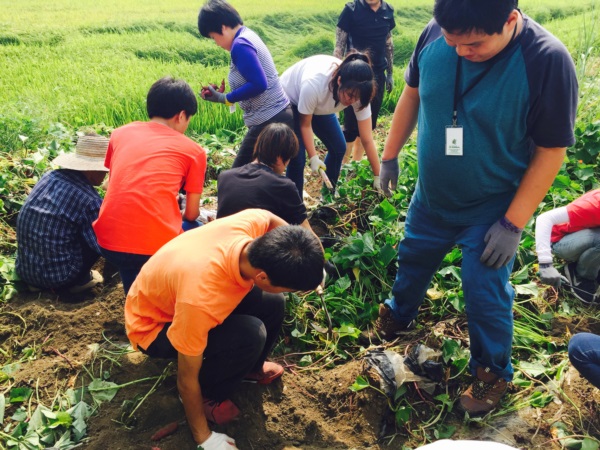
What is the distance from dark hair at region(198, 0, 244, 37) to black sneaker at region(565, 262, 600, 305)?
2516 millimetres

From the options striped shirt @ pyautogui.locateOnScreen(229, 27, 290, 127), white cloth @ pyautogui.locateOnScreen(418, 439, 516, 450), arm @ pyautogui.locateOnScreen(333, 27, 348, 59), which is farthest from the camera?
arm @ pyautogui.locateOnScreen(333, 27, 348, 59)

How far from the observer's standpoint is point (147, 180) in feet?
7.84

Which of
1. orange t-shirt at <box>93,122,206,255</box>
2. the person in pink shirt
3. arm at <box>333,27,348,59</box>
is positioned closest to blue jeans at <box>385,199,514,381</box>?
the person in pink shirt

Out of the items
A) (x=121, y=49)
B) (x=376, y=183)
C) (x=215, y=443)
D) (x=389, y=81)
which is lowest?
(x=215, y=443)

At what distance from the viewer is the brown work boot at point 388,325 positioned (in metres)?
2.58

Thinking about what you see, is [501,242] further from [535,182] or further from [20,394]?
[20,394]

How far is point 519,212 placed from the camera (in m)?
1.82

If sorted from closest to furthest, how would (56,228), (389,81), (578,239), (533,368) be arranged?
(533,368) → (56,228) → (578,239) → (389,81)

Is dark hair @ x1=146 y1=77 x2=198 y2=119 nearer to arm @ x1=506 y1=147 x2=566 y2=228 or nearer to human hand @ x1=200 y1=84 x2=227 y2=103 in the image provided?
human hand @ x1=200 y1=84 x2=227 y2=103

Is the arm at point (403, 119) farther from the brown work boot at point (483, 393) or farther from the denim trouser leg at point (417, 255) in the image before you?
the brown work boot at point (483, 393)

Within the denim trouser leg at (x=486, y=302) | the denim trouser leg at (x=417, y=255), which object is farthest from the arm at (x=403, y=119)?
the denim trouser leg at (x=486, y=302)

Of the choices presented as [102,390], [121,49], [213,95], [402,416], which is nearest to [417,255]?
[402,416]

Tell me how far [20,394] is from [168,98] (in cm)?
156

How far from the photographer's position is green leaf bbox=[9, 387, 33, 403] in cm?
222
